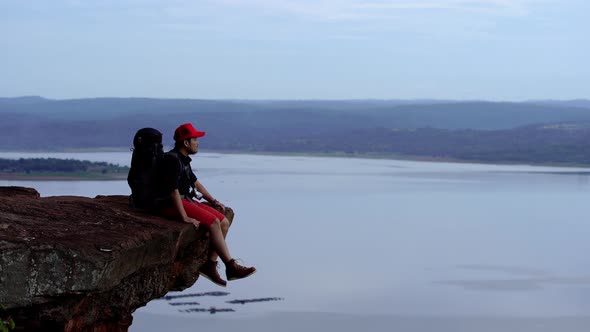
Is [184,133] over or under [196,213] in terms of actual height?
→ over

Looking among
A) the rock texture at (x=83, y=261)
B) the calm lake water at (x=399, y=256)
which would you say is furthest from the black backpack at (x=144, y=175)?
the calm lake water at (x=399, y=256)

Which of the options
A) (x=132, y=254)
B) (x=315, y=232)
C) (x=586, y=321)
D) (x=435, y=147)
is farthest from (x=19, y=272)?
(x=435, y=147)

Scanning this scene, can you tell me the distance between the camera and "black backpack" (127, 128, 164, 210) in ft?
18.7

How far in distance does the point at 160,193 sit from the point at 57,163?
344ft

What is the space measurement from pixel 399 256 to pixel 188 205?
160ft

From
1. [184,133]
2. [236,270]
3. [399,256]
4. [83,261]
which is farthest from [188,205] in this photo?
[399,256]

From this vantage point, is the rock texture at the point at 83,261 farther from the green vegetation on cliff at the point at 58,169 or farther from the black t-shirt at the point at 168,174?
the green vegetation on cliff at the point at 58,169

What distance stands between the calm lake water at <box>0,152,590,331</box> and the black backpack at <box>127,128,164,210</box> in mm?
30558

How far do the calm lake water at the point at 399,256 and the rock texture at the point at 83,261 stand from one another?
31.1 m

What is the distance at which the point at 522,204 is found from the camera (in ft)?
262

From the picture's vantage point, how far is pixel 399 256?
54031mm

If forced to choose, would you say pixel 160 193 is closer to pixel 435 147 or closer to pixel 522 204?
pixel 522 204

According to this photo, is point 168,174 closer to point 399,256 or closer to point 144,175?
point 144,175

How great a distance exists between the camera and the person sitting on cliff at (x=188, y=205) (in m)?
5.76
